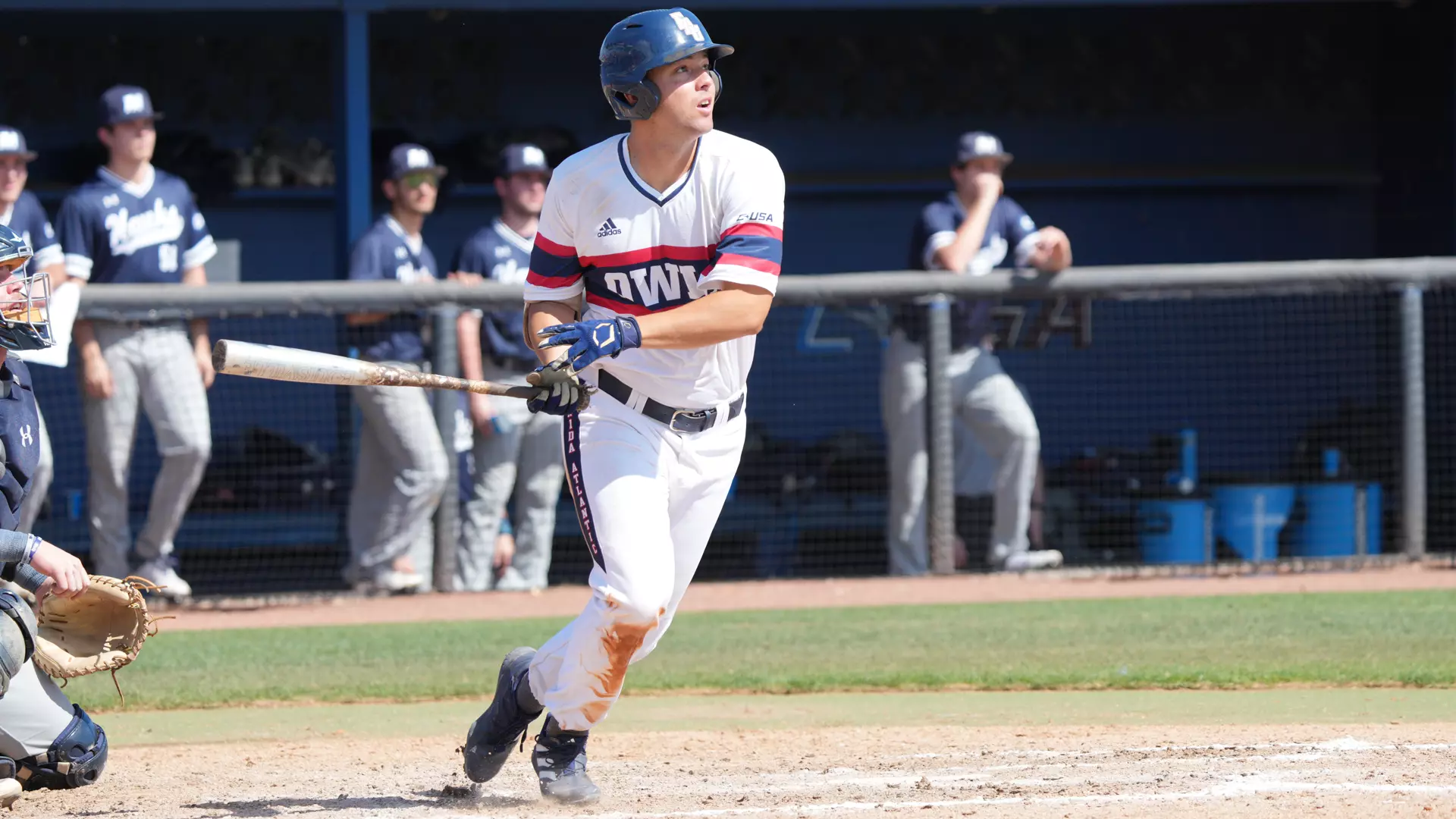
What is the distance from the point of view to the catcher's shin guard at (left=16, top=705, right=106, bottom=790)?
14.0ft

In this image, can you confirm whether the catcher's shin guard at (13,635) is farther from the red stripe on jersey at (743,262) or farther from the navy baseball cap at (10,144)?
the navy baseball cap at (10,144)

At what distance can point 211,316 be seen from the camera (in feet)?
24.1

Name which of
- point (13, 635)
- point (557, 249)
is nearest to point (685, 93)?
point (557, 249)

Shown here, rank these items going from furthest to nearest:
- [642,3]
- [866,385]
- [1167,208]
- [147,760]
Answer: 1. [1167,208]
2. [866,385]
3. [642,3]
4. [147,760]

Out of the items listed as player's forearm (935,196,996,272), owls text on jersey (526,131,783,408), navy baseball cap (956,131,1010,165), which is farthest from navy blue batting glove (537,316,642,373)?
navy baseball cap (956,131,1010,165)

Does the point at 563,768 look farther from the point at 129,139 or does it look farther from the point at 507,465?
the point at 129,139

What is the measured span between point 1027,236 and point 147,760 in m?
4.46

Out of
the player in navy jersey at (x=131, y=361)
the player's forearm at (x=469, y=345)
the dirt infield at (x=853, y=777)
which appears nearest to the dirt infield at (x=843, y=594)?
the player in navy jersey at (x=131, y=361)

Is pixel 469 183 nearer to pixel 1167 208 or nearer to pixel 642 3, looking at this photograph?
pixel 642 3

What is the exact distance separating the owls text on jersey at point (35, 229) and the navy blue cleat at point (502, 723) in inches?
140

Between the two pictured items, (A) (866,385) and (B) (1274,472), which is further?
(A) (866,385)

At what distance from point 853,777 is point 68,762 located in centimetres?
181

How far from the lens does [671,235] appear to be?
13.0ft

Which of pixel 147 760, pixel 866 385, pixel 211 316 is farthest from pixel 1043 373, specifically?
pixel 147 760
